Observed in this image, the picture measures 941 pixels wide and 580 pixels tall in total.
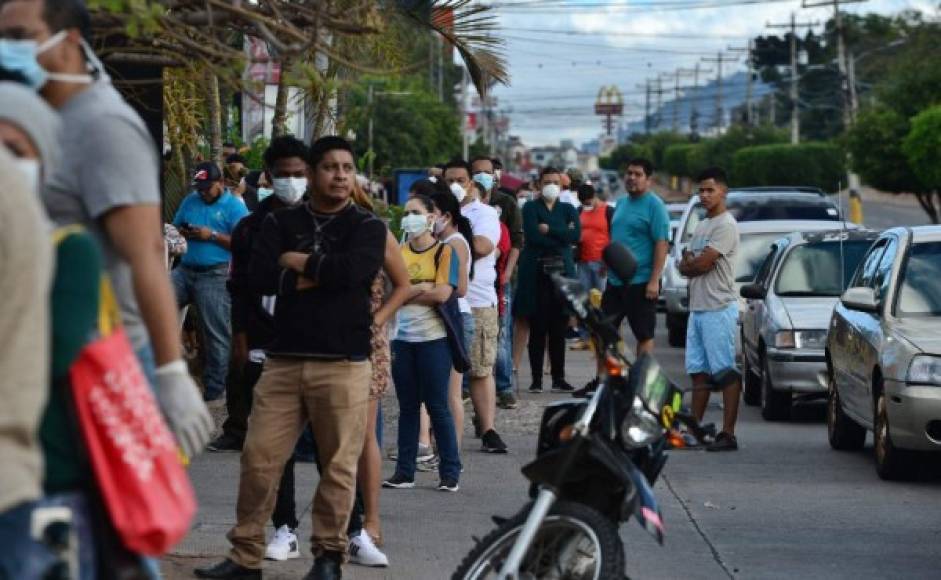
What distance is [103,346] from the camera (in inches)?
171

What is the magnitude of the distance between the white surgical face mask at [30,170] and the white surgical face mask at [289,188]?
15.9 ft

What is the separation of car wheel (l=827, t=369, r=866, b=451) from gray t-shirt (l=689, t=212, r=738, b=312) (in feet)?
3.40

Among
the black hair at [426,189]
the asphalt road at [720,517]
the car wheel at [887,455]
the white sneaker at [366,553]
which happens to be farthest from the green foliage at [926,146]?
the white sneaker at [366,553]

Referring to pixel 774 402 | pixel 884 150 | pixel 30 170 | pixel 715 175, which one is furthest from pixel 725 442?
pixel 884 150

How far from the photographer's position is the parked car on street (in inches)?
901

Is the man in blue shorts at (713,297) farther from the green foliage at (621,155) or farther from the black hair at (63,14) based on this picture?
the green foliage at (621,155)

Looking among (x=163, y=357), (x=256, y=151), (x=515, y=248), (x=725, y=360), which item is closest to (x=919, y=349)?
(x=725, y=360)

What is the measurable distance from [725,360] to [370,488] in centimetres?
477

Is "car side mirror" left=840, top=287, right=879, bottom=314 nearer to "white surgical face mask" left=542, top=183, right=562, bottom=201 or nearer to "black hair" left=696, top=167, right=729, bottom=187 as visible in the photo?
"black hair" left=696, top=167, right=729, bottom=187

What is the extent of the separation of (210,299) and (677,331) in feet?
36.3

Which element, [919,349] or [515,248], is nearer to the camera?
[919,349]

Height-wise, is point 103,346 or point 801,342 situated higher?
point 103,346

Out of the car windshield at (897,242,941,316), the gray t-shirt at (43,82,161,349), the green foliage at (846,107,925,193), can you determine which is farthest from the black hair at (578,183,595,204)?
the green foliage at (846,107,925,193)

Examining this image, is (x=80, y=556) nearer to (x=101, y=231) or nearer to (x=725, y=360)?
(x=101, y=231)
